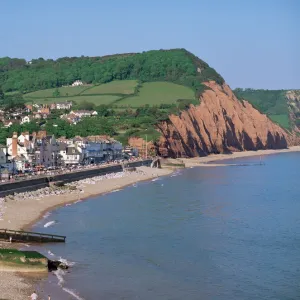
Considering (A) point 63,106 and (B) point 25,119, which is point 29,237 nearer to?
(B) point 25,119

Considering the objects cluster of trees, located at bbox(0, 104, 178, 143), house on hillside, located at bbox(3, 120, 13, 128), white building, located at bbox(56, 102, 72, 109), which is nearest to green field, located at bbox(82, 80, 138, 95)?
white building, located at bbox(56, 102, 72, 109)

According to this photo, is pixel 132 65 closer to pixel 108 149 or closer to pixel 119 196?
pixel 108 149

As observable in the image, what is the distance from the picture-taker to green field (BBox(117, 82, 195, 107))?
131 m

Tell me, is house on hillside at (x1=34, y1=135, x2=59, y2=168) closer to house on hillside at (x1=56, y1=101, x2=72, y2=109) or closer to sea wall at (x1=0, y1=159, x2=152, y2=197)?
sea wall at (x1=0, y1=159, x2=152, y2=197)

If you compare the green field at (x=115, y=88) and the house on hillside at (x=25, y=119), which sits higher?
the green field at (x=115, y=88)

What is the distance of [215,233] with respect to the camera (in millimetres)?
41375

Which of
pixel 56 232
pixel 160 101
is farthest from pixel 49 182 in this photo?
pixel 160 101

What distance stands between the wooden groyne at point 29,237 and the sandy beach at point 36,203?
1.13 metres

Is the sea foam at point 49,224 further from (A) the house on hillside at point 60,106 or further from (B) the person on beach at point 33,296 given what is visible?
(A) the house on hillside at point 60,106

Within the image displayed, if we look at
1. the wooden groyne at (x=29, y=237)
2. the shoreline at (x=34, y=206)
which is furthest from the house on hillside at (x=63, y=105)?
the wooden groyne at (x=29, y=237)

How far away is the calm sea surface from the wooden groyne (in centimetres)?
73

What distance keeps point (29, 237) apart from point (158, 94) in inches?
4075

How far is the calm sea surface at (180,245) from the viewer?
28.9m

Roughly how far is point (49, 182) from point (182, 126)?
5931cm
